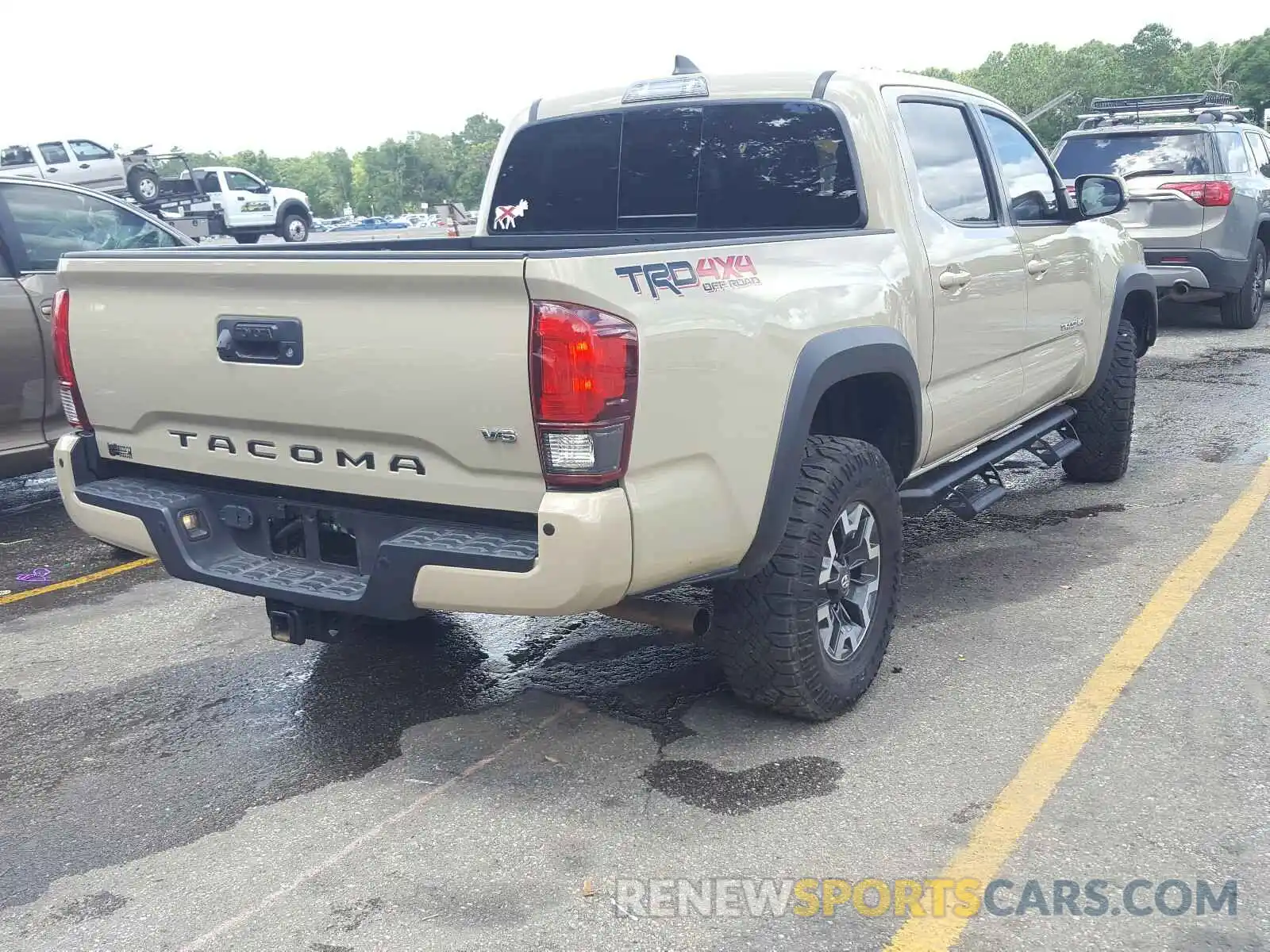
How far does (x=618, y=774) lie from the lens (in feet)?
11.3

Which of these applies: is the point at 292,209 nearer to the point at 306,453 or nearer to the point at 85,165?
the point at 85,165

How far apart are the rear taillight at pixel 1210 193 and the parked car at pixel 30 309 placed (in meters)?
8.82

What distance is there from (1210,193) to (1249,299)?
1.41m

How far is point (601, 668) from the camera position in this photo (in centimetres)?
423

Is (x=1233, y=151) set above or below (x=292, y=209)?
above

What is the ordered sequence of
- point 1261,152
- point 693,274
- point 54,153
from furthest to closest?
point 54,153 → point 1261,152 → point 693,274

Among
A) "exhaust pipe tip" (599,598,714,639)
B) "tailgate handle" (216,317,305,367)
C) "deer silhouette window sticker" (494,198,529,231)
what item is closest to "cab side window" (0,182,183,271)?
"deer silhouette window sticker" (494,198,529,231)

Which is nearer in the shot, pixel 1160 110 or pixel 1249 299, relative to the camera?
pixel 1249 299

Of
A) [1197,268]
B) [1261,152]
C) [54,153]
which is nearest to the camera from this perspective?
[1197,268]

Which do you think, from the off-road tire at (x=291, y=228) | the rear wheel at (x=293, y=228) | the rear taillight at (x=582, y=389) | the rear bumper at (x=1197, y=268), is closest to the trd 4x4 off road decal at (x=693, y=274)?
the rear taillight at (x=582, y=389)

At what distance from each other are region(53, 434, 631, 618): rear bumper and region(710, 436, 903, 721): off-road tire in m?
0.57

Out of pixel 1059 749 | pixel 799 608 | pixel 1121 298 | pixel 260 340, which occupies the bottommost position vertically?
pixel 1059 749

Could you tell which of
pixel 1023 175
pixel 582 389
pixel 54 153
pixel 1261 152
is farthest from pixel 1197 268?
pixel 54 153

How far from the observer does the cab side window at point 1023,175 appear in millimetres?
5008
